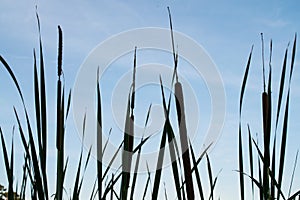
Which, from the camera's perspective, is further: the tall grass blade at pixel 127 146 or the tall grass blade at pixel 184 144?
the tall grass blade at pixel 127 146

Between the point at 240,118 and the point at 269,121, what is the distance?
109mm

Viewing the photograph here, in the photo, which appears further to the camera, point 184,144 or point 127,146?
point 127,146

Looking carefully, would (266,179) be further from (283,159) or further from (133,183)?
(133,183)

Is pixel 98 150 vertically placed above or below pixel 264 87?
below

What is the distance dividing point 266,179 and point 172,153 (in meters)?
0.37

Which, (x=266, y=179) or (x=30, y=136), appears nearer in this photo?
(x=30, y=136)

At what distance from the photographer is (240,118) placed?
1.48m

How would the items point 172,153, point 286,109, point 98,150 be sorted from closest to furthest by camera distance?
point 172,153
point 98,150
point 286,109

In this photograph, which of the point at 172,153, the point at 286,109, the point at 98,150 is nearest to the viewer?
the point at 172,153

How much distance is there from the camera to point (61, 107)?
4.23ft

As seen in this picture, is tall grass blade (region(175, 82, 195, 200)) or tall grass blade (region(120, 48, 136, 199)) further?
tall grass blade (region(120, 48, 136, 199))

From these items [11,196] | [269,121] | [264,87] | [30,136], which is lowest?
[11,196]

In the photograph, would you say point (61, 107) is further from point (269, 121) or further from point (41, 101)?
point (269, 121)

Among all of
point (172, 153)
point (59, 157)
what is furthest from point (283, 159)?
point (59, 157)
